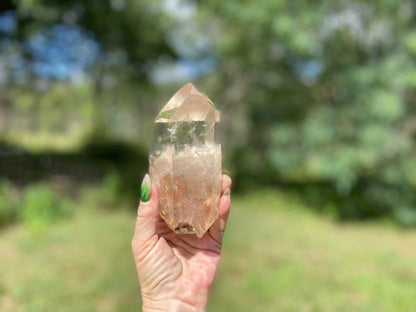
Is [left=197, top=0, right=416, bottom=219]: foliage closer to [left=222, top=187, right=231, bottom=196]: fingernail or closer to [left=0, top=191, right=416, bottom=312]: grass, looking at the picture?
[left=0, top=191, right=416, bottom=312]: grass

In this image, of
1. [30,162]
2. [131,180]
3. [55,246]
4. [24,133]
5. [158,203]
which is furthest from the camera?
[24,133]

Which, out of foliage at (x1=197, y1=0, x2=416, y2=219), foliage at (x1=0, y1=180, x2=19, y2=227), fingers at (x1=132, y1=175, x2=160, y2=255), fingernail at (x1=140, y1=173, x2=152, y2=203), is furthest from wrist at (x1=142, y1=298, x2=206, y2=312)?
foliage at (x1=197, y1=0, x2=416, y2=219)

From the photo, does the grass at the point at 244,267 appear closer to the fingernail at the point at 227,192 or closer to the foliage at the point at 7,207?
the foliage at the point at 7,207

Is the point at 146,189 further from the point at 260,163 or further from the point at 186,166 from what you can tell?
the point at 260,163

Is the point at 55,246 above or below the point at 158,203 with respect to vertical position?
below

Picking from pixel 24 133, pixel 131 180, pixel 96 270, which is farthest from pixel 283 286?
pixel 24 133

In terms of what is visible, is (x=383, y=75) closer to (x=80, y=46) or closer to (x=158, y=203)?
(x=158, y=203)

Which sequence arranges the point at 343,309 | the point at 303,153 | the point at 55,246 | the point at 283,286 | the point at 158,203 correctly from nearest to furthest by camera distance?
the point at 158,203, the point at 343,309, the point at 283,286, the point at 55,246, the point at 303,153
